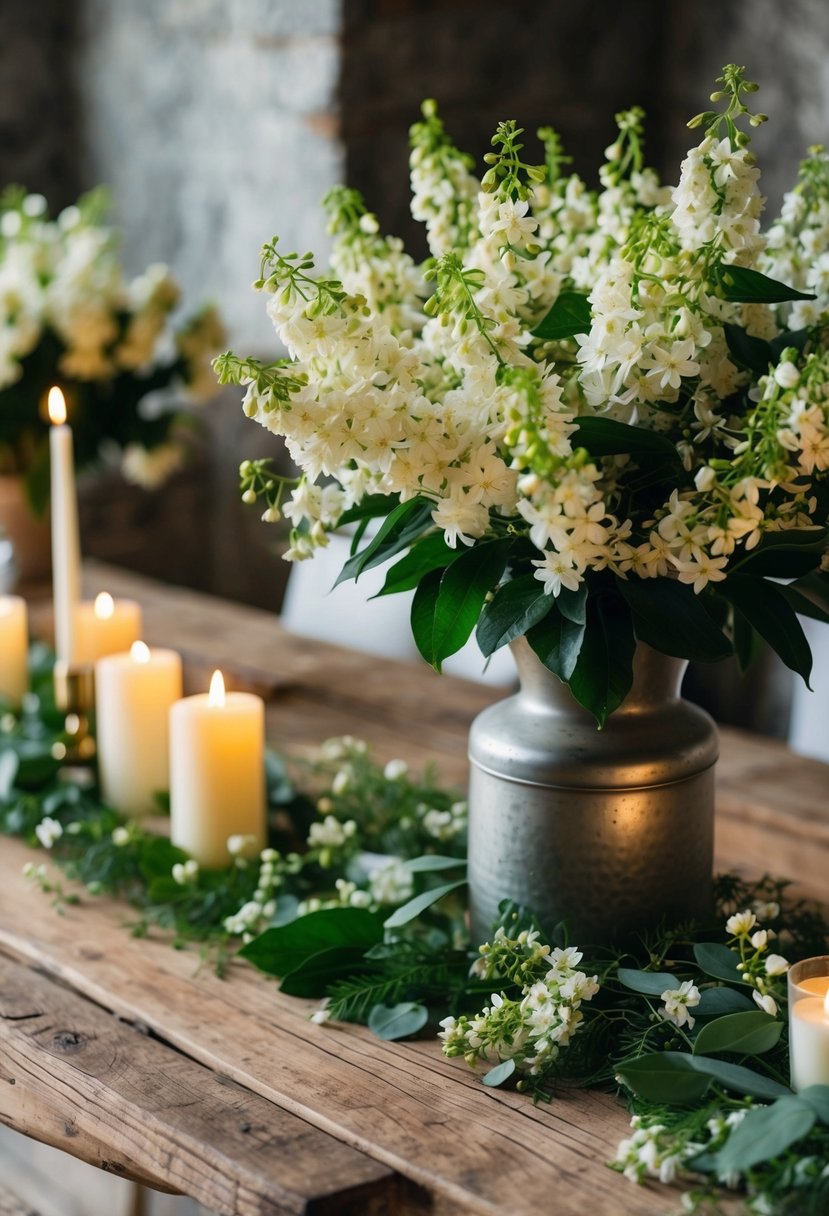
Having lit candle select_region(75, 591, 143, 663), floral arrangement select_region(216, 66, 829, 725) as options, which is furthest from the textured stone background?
floral arrangement select_region(216, 66, 829, 725)

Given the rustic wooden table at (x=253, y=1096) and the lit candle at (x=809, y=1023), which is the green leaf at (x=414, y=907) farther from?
the lit candle at (x=809, y=1023)

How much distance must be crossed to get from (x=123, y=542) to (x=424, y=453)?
2329 millimetres

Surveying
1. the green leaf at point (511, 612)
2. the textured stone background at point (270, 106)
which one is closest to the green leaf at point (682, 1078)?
the green leaf at point (511, 612)

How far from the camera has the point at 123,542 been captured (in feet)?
10.2

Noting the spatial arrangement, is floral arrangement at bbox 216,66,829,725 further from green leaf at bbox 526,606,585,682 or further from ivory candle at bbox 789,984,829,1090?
ivory candle at bbox 789,984,829,1090

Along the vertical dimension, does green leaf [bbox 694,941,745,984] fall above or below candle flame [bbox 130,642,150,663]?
below

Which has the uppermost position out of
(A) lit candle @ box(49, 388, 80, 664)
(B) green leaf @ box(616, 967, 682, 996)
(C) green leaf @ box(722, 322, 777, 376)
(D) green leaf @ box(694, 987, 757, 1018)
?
(C) green leaf @ box(722, 322, 777, 376)

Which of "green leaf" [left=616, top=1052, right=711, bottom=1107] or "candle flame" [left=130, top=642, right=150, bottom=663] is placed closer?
"green leaf" [left=616, top=1052, right=711, bottom=1107]

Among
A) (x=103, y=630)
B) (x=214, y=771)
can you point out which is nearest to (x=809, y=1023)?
(x=214, y=771)

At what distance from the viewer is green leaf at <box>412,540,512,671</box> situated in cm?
88

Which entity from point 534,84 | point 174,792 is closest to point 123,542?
point 534,84

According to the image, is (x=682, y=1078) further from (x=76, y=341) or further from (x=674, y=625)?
(x=76, y=341)

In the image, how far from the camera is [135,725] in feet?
4.41

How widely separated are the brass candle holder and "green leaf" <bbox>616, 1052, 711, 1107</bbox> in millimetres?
750
